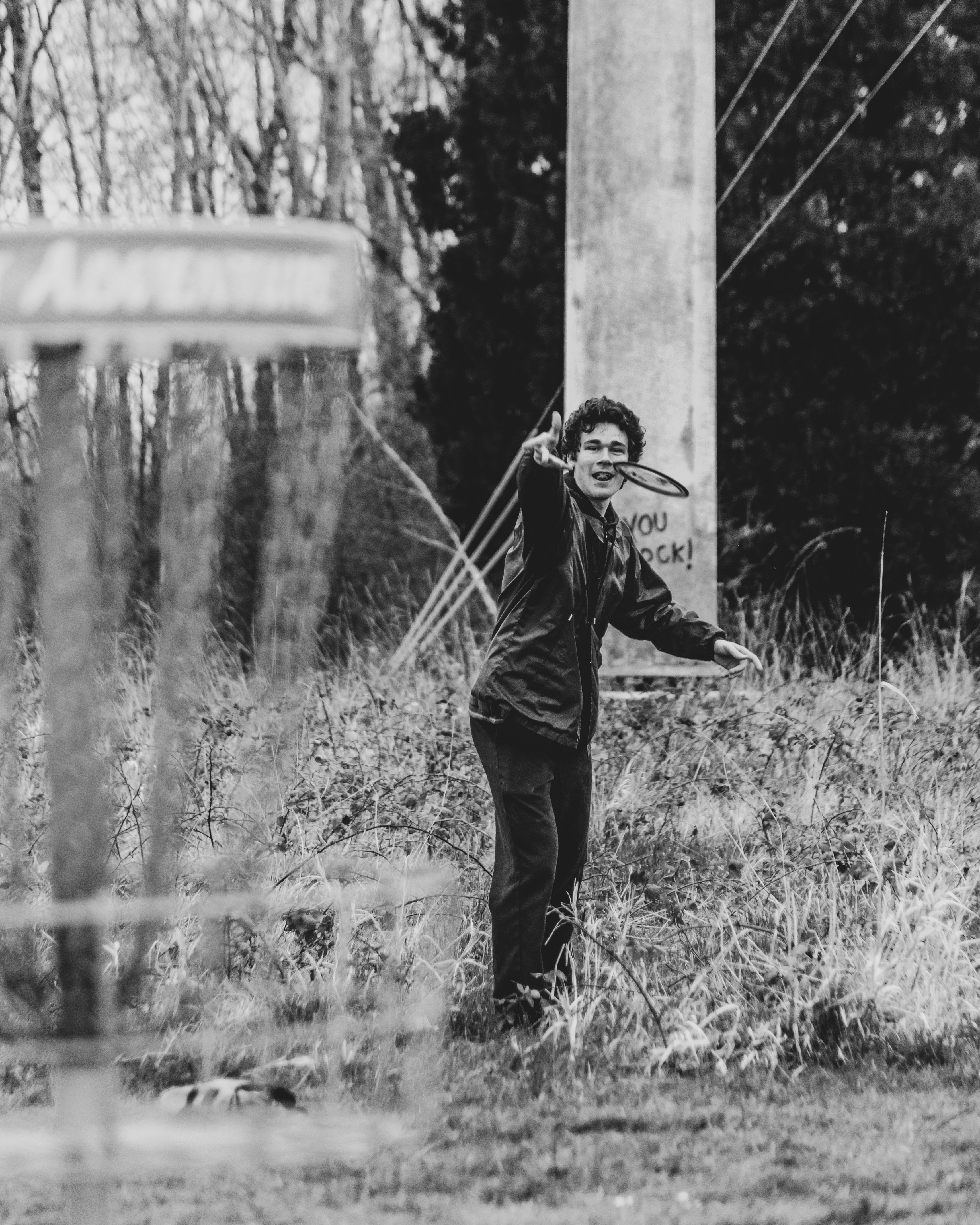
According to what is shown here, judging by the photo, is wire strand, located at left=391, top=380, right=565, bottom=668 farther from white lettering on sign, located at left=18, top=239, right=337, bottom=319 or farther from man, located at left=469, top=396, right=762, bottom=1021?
white lettering on sign, located at left=18, top=239, right=337, bottom=319

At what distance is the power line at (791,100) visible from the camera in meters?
10.1

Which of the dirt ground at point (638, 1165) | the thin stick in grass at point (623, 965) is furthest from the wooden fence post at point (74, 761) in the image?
the thin stick in grass at point (623, 965)

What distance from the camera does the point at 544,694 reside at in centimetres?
444

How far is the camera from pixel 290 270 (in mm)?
1851

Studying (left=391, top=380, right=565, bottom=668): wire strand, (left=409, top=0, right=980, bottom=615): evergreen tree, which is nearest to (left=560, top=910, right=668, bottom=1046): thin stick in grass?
(left=391, top=380, right=565, bottom=668): wire strand

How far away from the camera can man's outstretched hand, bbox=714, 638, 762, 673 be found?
4699 millimetres

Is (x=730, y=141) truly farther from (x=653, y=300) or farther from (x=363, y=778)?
(x=363, y=778)

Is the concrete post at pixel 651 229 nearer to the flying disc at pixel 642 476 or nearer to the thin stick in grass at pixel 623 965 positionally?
the flying disc at pixel 642 476

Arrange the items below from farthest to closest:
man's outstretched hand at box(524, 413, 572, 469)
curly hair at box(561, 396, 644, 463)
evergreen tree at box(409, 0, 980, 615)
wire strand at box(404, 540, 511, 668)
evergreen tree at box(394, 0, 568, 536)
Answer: evergreen tree at box(394, 0, 568, 536)
evergreen tree at box(409, 0, 980, 615)
wire strand at box(404, 540, 511, 668)
curly hair at box(561, 396, 644, 463)
man's outstretched hand at box(524, 413, 572, 469)

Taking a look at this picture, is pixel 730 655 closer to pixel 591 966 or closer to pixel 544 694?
pixel 544 694

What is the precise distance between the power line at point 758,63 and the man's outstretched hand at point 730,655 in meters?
5.94

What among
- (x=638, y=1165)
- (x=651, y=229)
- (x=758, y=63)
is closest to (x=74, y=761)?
(x=638, y=1165)

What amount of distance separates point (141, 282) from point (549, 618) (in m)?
2.73

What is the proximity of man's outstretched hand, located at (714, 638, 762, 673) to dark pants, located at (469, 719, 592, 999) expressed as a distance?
0.55 meters
